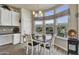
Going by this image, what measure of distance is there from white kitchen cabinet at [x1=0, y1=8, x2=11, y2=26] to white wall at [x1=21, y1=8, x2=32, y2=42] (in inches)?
12.0

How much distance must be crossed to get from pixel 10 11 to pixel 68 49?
1.52 m

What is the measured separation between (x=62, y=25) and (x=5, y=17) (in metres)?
1.27

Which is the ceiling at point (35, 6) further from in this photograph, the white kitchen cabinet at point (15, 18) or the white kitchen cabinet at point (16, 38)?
the white kitchen cabinet at point (16, 38)

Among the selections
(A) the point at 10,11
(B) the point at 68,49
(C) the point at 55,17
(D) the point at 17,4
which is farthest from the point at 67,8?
(A) the point at 10,11

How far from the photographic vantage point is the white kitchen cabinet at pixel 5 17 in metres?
2.46

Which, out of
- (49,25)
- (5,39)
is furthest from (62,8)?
(5,39)

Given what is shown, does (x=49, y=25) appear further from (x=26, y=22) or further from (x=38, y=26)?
(x=26, y=22)

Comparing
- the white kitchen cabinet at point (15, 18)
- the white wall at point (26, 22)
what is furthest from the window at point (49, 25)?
the white kitchen cabinet at point (15, 18)

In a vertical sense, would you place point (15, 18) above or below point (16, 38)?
above

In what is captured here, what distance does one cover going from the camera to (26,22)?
2602 mm

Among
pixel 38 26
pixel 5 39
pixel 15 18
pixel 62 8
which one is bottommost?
pixel 5 39

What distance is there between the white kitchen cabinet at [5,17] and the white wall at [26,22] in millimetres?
304
